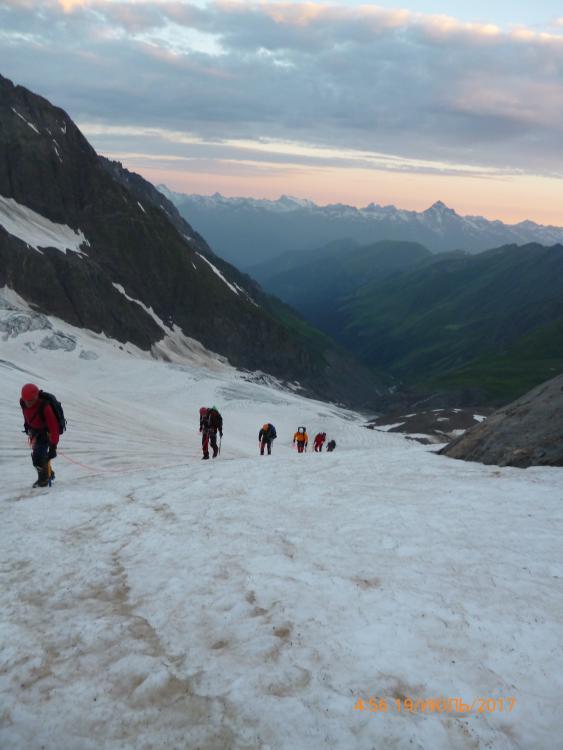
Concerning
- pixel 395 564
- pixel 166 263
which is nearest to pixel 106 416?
pixel 395 564

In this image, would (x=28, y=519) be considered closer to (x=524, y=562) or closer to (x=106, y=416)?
(x=524, y=562)

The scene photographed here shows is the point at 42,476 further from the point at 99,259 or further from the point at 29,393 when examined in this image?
the point at 99,259

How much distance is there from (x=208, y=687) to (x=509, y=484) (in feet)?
32.0

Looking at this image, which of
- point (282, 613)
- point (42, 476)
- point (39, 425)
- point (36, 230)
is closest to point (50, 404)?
point (39, 425)

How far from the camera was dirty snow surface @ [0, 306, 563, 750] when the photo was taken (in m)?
5.73

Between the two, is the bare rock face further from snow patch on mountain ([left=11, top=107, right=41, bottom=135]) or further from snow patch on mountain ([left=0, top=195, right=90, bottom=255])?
snow patch on mountain ([left=11, top=107, right=41, bottom=135])

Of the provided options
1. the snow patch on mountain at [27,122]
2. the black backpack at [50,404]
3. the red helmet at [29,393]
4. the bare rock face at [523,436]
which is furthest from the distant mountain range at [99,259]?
the bare rock face at [523,436]

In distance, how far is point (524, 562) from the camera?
30.3 ft

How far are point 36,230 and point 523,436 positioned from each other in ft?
345

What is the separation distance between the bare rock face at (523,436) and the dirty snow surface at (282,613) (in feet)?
5.61

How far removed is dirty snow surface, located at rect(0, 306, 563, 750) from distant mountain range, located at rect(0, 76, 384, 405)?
86.5 metres

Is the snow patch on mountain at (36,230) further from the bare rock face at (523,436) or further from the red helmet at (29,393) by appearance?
the bare rock face at (523,436)

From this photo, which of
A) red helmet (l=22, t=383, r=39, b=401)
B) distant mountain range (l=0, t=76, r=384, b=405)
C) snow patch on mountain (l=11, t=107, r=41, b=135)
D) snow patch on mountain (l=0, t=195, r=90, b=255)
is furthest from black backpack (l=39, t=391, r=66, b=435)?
snow patch on mountain (l=11, t=107, r=41, b=135)

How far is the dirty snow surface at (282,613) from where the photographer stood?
5730 mm
